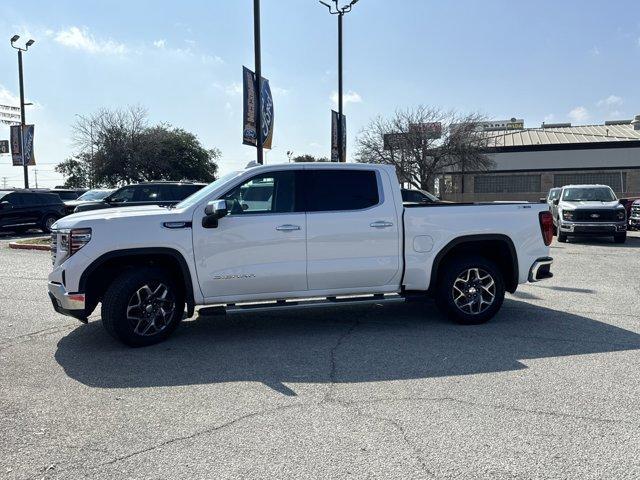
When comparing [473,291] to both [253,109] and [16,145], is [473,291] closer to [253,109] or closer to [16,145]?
[253,109]

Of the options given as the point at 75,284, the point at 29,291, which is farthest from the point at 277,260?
the point at 29,291

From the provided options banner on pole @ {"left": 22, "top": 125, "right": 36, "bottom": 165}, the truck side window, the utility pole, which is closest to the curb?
the utility pole

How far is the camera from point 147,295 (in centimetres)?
563

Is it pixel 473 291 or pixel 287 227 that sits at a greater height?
pixel 287 227

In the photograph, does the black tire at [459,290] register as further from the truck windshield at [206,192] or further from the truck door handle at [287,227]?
the truck windshield at [206,192]

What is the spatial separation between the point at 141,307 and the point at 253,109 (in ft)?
30.3

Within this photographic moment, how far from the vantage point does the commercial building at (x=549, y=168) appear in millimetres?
47156

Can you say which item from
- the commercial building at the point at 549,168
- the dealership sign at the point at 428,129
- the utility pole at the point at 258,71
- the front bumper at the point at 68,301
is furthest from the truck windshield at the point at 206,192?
the commercial building at the point at 549,168

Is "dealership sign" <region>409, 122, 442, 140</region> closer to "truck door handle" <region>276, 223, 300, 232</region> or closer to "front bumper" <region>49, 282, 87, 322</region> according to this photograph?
"truck door handle" <region>276, 223, 300, 232</region>

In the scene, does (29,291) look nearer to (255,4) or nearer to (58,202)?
(255,4)

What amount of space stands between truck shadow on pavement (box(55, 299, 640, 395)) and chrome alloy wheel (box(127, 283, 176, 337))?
0.22 metres

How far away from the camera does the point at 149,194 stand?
53.9ft

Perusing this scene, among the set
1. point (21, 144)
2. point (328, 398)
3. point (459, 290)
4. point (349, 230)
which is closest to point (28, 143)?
point (21, 144)

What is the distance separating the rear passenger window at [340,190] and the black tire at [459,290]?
126 centimetres
